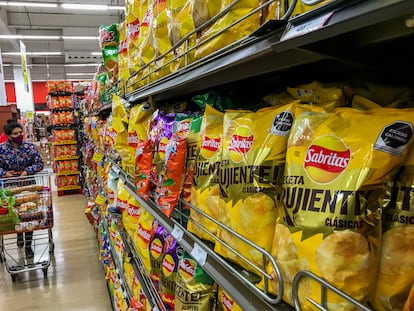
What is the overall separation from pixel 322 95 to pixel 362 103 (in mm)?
101

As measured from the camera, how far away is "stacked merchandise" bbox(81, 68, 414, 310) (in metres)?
0.52

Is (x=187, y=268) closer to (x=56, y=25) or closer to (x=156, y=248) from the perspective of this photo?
(x=156, y=248)

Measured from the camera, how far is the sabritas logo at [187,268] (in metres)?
1.08

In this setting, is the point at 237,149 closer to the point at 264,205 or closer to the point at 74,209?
the point at 264,205

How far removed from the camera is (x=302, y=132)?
640mm

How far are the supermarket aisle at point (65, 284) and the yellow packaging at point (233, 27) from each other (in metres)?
2.92

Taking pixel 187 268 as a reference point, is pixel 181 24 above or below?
above

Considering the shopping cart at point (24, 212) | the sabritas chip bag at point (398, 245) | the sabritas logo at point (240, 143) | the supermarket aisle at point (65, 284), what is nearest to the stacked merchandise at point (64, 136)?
the supermarket aisle at point (65, 284)

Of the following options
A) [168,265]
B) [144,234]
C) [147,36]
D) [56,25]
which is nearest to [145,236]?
[144,234]

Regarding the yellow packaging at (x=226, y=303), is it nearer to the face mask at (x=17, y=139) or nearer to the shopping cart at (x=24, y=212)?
the shopping cart at (x=24, y=212)

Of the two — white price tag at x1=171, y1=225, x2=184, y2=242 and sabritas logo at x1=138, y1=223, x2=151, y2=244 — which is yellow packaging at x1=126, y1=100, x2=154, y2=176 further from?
white price tag at x1=171, y1=225, x2=184, y2=242

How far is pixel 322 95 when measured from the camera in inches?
30.4

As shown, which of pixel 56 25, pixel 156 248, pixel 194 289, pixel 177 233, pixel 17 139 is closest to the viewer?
pixel 194 289

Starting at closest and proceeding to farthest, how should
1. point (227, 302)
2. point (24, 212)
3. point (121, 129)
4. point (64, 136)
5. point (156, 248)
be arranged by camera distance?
point (227, 302)
point (156, 248)
point (121, 129)
point (24, 212)
point (64, 136)
